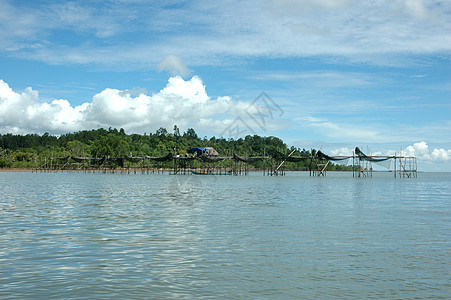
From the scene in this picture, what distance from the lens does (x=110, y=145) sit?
132750 mm

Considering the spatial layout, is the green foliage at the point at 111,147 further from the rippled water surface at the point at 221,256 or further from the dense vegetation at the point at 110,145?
the rippled water surface at the point at 221,256

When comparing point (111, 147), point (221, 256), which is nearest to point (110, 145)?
point (111, 147)

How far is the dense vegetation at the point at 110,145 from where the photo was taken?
444 ft

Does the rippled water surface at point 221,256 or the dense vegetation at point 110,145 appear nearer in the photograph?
the rippled water surface at point 221,256

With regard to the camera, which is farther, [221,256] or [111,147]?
[111,147]

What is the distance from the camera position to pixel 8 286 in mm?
9547

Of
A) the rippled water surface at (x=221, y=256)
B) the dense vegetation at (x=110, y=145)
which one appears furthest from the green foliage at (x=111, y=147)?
the rippled water surface at (x=221, y=256)

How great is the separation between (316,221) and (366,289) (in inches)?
448

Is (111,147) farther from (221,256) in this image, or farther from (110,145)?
(221,256)

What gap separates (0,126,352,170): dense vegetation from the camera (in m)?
135

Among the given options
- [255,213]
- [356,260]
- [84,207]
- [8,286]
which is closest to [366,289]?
[356,260]

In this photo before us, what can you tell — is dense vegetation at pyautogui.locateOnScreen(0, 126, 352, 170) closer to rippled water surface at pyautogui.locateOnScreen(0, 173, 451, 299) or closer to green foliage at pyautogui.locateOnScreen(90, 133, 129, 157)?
green foliage at pyautogui.locateOnScreen(90, 133, 129, 157)

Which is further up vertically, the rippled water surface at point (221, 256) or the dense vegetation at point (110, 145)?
the dense vegetation at point (110, 145)

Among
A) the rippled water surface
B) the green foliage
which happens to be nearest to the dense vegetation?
the green foliage
